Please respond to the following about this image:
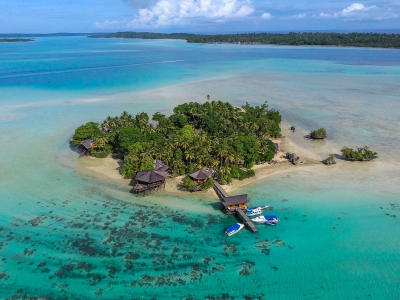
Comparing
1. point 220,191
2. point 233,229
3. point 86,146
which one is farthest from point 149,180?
point 86,146

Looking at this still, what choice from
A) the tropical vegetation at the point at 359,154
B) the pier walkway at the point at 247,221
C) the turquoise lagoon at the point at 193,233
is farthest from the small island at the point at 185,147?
the tropical vegetation at the point at 359,154

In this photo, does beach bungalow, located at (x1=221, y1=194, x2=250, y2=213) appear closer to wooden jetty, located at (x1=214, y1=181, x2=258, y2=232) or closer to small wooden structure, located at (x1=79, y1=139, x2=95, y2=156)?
wooden jetty, located at (x1=214, y1=181, x2=258, y2=232)

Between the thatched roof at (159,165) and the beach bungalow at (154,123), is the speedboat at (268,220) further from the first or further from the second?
the beach bungalow at (154,123)

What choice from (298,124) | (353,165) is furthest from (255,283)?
(298,124)

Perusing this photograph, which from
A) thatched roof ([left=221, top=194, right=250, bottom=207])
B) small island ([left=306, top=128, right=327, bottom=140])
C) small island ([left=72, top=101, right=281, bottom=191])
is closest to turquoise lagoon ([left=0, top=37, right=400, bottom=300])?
thatched roof ([left=221, top=194, right=250, bottom=207])

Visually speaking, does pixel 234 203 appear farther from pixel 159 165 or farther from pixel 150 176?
pixel 159 165

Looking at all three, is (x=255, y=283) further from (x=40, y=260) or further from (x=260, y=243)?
(x=40, y=260)

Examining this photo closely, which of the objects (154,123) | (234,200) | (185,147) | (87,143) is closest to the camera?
(234,200)
